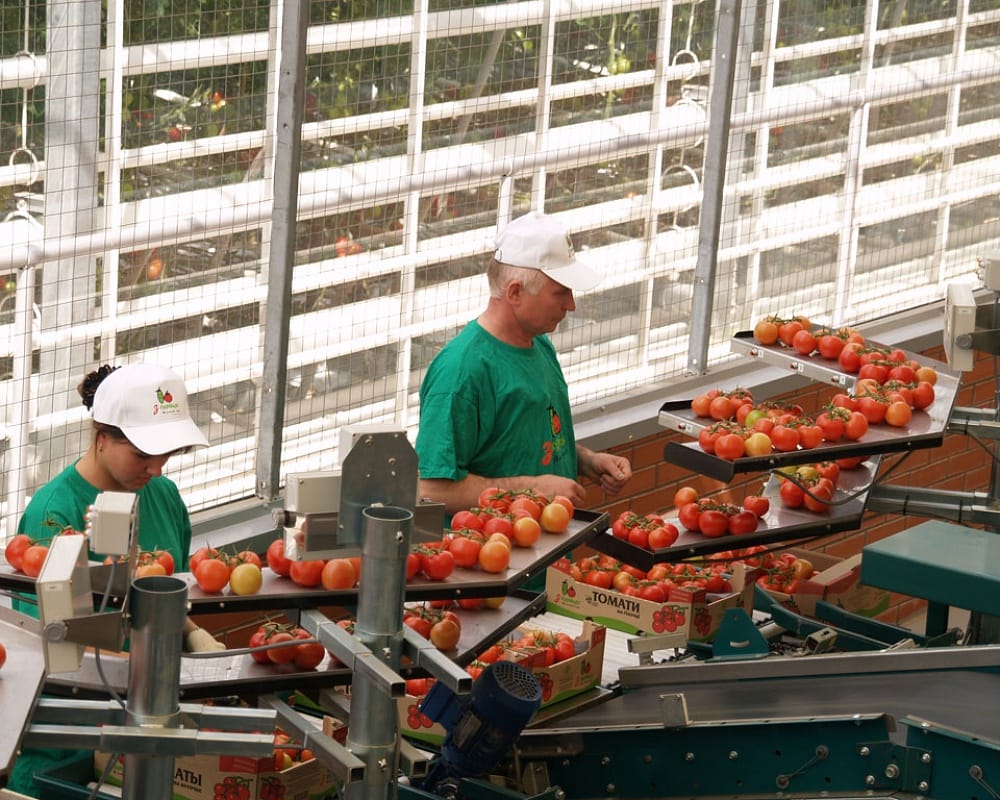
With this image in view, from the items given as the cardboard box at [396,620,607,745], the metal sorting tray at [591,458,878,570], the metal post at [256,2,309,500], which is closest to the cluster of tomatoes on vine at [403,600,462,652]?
the cardboard box at [396,620,607,745]

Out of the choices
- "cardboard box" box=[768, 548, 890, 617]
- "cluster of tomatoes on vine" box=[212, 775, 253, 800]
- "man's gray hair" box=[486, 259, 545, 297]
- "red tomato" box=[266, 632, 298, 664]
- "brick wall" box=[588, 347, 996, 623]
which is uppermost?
"man's gray hair" box=[486, 259, 545, 297]

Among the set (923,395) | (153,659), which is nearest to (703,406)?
(923,395)

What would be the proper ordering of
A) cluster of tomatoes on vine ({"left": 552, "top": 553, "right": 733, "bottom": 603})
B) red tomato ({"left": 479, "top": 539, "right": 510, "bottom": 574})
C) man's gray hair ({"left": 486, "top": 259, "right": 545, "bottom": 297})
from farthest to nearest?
cluster of tomatoes on vine ({"left": 552, "top": 553, "right": 733, "bottom": 603}) < man's gray hair ({"left": 486, "top": 259, "right": 545, "bottom": 297}) < red tomato ({"left": 479, "top": 539, "right": 510, "bottom": 574})

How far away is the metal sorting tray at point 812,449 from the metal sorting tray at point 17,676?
6.51 feet

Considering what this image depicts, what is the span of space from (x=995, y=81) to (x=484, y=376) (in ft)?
17.7

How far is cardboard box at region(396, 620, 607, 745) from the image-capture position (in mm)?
3670

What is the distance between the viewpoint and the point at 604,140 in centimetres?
609

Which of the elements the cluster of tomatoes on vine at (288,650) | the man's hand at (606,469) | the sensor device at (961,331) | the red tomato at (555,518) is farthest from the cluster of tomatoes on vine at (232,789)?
the sensor device at (961,331)

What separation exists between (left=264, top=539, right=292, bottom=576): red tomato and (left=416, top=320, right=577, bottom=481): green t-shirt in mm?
1081

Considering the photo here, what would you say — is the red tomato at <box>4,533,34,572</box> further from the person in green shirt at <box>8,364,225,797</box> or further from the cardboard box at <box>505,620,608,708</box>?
the cardboard box at <box>505,620,608,708</box>

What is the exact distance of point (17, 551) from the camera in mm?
3014

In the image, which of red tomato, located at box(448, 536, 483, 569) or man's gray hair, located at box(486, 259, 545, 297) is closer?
red tomato, located at box(448, 536, 483, 569)

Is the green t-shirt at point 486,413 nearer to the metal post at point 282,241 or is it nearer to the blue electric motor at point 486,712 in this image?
the metal post at point 282,241

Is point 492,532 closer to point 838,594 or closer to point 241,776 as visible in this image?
point 241,776
